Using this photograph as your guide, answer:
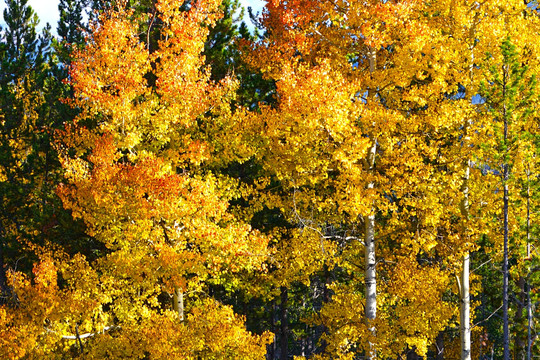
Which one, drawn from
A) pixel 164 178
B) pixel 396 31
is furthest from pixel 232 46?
pixel 164 178

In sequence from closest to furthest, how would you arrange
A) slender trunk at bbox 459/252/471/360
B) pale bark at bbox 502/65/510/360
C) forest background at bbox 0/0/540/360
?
pale bark at bbox 502/65/510/360 < forest background at bbox 0/0/540/360 < slender trunk at bbox 459/252/471/360

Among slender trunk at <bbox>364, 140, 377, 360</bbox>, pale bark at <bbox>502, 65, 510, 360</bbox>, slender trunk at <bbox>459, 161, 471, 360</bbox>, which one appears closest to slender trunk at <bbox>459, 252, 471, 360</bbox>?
slender trunk at <bbox>459, 161, 471, 360</bbox>

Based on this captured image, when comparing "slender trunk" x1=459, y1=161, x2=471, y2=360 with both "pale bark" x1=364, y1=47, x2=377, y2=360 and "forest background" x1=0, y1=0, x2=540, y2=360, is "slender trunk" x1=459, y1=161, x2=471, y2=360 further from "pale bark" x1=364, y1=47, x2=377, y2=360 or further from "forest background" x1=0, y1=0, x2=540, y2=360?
"pale bark" x1=364, y1=47, x2=377, y2=360

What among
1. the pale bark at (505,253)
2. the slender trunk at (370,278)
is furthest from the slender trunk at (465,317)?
the pale bark at (505,253)

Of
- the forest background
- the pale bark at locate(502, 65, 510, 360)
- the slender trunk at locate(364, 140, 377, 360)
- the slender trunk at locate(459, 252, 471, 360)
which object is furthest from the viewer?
the slender trunk at locate(364, 140, 377, 360)

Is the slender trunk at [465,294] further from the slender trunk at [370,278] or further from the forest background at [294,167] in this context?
the slender trunk at [370,278]

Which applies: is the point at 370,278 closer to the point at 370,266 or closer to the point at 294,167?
the point at 370,266

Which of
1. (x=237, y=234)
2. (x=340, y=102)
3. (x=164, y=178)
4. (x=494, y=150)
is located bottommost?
(x=237, y=234)

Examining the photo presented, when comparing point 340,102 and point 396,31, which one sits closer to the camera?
point 340,102

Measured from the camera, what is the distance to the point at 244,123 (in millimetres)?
13750

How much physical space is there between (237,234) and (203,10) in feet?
19.2

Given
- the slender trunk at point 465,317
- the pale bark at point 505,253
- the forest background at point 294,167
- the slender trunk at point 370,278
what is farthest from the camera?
the slender trunk at point 370,278

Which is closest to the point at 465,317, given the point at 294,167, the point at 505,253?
the point at 505,253

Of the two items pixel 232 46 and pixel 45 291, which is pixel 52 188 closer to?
pixel 45 291
